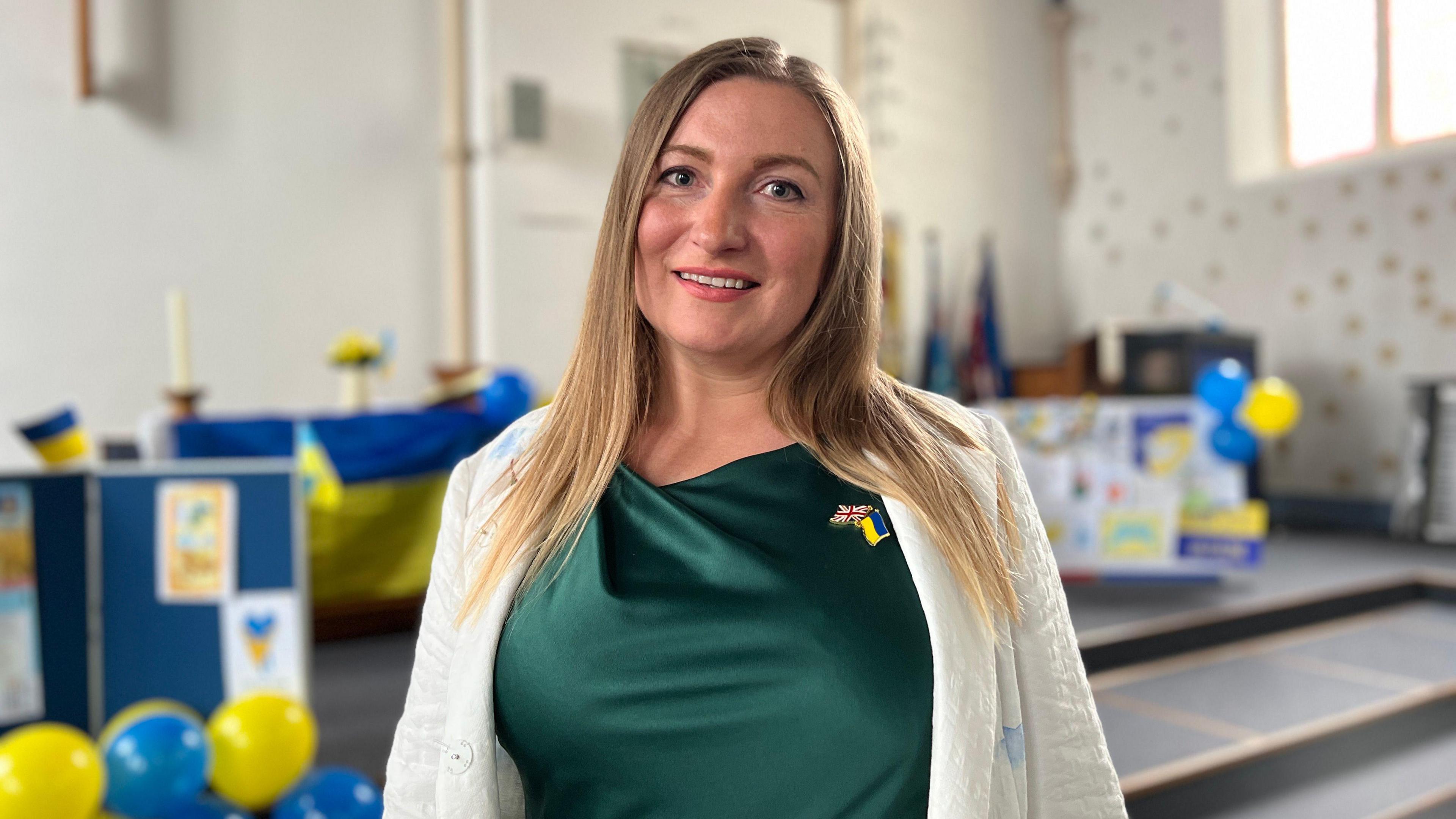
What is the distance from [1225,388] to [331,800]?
3170 mm

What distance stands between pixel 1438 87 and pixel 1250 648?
160 inches

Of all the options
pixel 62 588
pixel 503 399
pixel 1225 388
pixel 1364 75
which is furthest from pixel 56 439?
pixel 1364 75

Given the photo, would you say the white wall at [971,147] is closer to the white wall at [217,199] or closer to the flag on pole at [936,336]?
the flag on pole at [936,336]

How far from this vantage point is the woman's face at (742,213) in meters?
0.83

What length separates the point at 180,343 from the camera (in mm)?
2955

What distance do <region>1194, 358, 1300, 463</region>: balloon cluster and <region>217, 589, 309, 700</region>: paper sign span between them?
10.1 feet

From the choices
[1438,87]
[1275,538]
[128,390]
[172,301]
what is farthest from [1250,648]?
[128,390]

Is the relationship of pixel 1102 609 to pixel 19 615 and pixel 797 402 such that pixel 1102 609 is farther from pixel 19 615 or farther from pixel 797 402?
pixel 19 615

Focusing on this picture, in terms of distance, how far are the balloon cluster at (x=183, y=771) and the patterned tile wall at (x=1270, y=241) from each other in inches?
237

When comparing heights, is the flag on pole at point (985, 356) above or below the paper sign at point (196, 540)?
above

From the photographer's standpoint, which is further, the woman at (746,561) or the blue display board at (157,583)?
the blue display board at (157,583)

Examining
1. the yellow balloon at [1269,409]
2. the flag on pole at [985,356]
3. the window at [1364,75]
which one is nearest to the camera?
the yellow balloon at [1269,409]

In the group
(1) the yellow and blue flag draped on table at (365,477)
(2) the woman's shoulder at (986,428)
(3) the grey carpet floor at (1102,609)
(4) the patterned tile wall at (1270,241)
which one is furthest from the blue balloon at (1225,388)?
(2) the woman's shoulder at (986,428)

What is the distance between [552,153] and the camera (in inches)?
210
